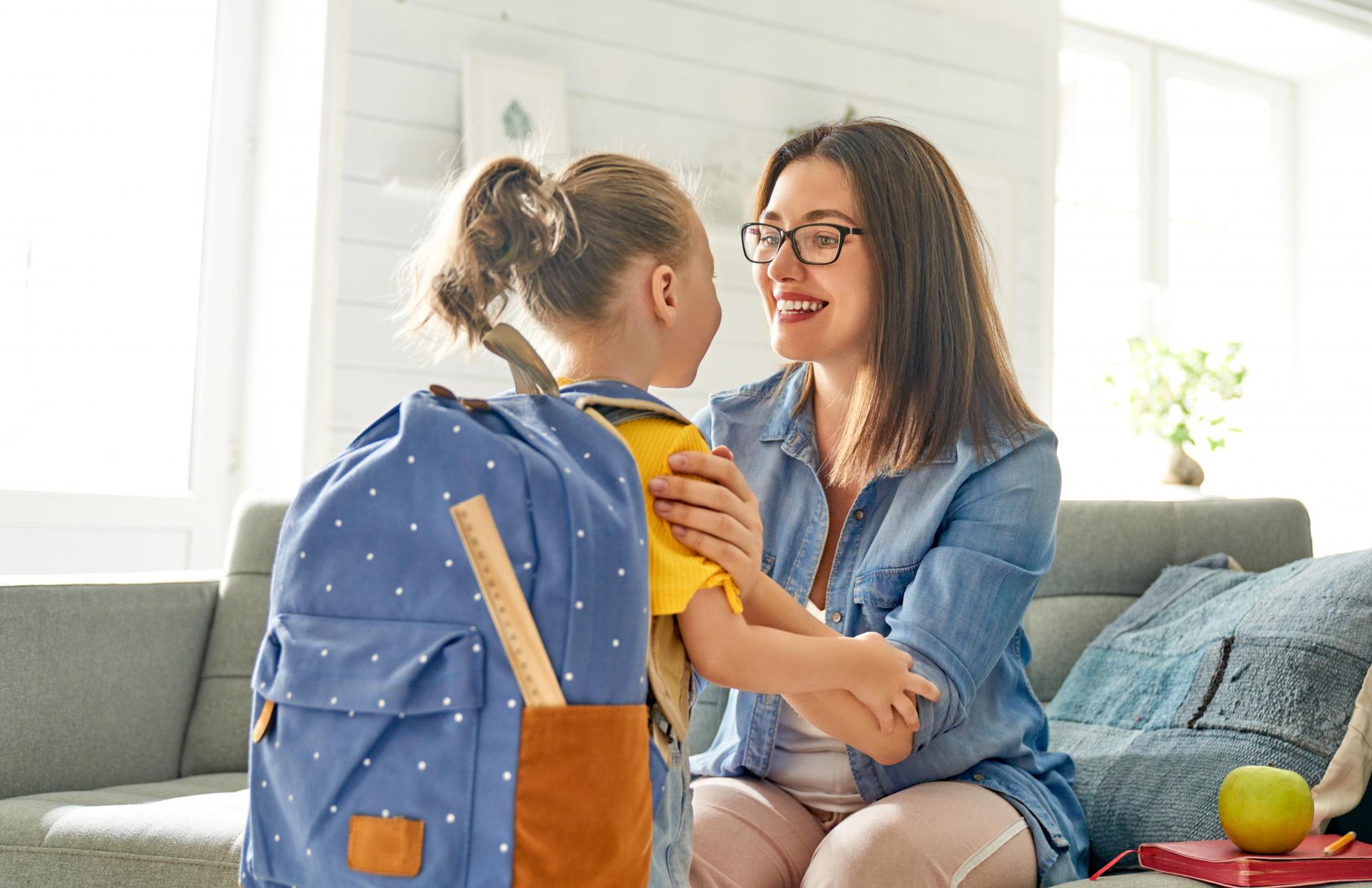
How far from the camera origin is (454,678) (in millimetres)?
826

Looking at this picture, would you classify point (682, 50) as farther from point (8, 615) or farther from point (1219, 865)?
point (1219, 865)

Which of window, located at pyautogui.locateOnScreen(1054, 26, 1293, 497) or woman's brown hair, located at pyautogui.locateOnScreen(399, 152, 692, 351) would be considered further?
window, located at pyautogui.locateOnScreen(1054, 26, 1293, 497)

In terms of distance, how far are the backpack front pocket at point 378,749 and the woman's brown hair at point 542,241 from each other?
28 centimetres

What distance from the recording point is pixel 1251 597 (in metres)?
1.64

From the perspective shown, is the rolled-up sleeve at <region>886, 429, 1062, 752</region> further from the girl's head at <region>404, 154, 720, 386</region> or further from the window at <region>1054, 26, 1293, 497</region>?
the window at <region>1054, 26, 1293, 497</region>

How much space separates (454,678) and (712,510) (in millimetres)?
264

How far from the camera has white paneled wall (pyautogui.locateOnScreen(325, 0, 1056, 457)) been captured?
306cm

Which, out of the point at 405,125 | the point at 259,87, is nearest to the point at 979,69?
the point at 405,125

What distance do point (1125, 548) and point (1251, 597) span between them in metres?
0.33

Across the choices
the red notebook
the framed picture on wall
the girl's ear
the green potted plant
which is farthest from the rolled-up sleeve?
the green potted plant

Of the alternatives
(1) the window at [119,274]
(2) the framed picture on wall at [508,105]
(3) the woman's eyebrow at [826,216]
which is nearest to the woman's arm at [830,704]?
(3) the woman's eyebrow at [826,216]

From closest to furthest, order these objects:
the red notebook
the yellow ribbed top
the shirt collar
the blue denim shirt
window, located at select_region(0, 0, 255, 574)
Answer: the yellow ribbed top → the red notebook → the blue denim shirt → the shirt collar → window, located at select_region(0, 0, 255, 574)

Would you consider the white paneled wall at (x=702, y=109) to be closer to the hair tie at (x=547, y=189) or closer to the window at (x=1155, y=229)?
the window at (x=1155, y=229)

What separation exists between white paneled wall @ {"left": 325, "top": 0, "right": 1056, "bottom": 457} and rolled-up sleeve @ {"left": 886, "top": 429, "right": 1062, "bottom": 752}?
4.71 ft
